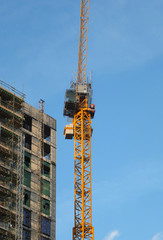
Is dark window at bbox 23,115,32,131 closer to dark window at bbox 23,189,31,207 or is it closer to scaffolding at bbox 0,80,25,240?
scaffolding at bbox 0,80,25,240

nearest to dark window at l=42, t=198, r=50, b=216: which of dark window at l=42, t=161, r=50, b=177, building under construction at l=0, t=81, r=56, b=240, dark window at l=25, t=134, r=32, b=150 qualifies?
building under construction at l=0, t=81, r=56, b=240

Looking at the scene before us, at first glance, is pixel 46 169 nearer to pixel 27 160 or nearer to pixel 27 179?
pixel 27 160

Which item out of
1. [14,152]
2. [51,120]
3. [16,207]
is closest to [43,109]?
[51,120]

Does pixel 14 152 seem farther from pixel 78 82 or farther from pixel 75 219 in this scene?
pixel 78 82

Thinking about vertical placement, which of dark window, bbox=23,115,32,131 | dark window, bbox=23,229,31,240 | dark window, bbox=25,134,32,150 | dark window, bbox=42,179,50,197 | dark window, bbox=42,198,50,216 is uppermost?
dark window, bbox=23,115,32,131

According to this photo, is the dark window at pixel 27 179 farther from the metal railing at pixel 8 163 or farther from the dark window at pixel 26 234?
the dark window at pixel 26 234

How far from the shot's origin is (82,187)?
17075 cm

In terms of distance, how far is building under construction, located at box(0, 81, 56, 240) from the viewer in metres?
138

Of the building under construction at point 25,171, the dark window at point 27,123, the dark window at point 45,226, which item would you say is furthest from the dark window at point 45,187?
the dark window at point 27,123

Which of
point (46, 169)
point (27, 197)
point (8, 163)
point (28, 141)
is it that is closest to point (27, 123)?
point (28, 141)

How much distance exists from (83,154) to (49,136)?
19.6 m

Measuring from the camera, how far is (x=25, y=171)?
477 feet

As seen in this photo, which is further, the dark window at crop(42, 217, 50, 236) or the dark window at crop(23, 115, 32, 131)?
the dark window at crop(23, 115, 32, 131)

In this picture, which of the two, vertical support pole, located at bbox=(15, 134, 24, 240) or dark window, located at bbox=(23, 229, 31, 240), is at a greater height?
vertical support pole, located at bbox=(15, 134, 24, 240)
